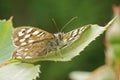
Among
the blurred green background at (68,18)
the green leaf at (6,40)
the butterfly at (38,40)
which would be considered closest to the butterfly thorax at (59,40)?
the butterfly at (38,40)

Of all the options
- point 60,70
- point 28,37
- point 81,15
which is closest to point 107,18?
point 81,15

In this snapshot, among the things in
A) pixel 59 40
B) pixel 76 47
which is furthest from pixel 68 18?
pixel 76 47

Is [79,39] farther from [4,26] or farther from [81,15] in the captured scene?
[81,15]

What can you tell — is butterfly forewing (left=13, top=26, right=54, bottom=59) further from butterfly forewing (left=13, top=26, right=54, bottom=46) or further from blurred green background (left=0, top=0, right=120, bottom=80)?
Result: blurred green background (left=0, top=0, right=120, bottom=80)

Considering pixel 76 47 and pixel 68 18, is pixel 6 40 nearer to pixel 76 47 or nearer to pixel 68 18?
pixel 76 47

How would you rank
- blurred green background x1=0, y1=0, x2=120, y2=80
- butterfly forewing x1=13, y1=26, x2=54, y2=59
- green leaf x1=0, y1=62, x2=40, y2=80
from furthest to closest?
blurred green background x1=0, y1=0, x2=120, y2=80
butterfly forewing x1=13, y1=26, x2=54, y2=59
green leaf x1=0, y1=62, x2=40, y2=80

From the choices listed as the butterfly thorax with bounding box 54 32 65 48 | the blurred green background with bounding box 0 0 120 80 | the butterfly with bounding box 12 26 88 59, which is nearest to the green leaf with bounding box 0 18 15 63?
the butterfly with bounding box 12 26 88 59
